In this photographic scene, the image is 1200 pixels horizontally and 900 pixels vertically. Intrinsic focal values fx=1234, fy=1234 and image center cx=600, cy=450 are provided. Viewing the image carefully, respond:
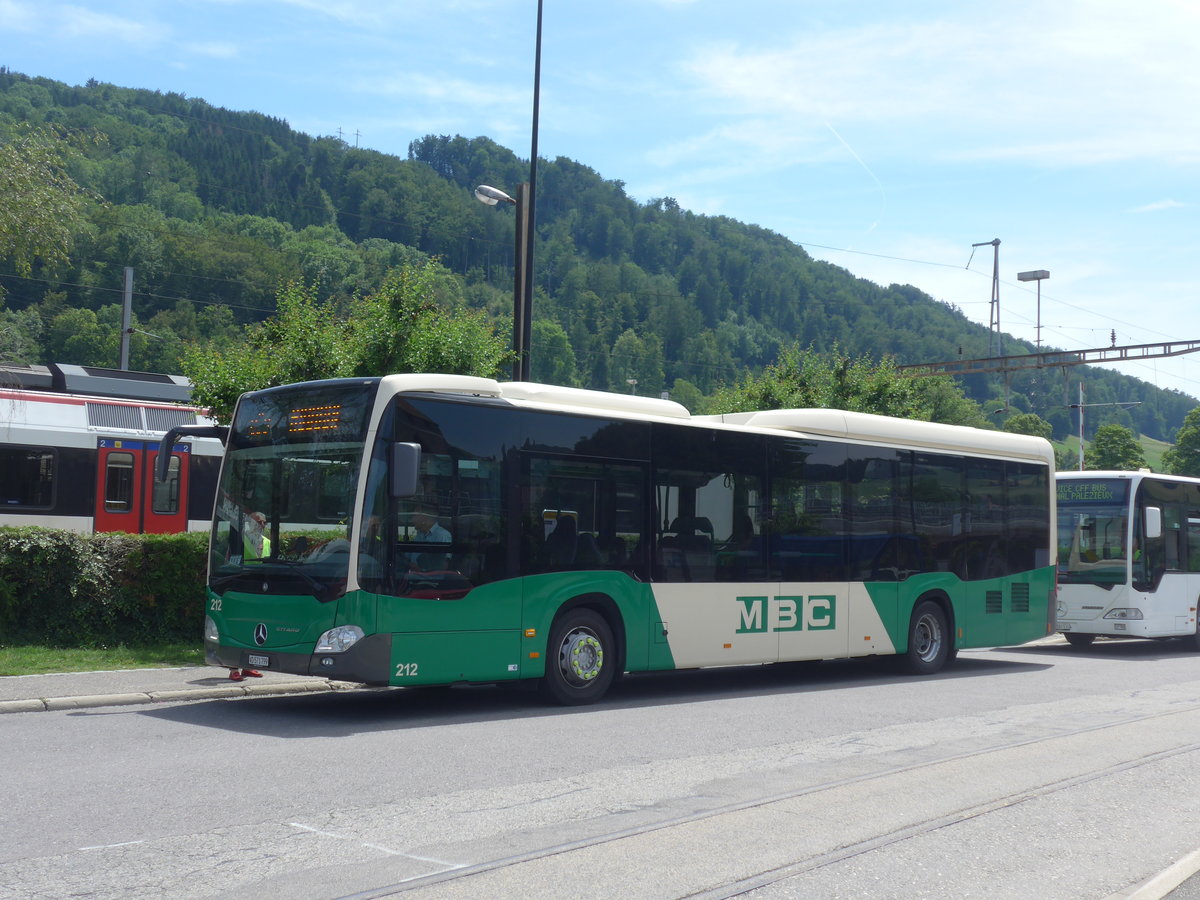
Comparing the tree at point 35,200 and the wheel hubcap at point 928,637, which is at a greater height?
the tree at point 35,200

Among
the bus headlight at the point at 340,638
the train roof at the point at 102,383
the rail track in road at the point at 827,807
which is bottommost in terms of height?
the rail track in road at the point at 827,807

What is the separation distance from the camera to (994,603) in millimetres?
17625

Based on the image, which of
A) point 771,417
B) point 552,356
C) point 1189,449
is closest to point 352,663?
point 771,417

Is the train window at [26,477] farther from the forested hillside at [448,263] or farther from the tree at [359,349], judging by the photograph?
the forested hillside at [448,263]

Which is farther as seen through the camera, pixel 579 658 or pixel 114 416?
pixel 114 416

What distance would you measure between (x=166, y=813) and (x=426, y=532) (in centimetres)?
435

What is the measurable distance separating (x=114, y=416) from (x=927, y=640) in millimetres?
16851

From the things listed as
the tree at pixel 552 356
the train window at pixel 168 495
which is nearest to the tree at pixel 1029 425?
the tree at pixel 552 356

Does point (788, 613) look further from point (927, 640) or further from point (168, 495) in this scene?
point (168, 495)

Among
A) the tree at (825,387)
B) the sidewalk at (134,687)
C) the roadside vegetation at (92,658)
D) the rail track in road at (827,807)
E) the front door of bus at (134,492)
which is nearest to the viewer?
the rail track in road at (827,807)

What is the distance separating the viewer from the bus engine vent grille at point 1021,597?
58.9 ft

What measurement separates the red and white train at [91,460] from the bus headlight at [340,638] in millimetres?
12999

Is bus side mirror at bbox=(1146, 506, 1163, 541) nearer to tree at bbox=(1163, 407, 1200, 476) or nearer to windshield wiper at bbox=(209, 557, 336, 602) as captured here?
windshield wiper at bbox=(209, 557, 336, 602)

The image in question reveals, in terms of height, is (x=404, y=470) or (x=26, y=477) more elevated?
(x=26, y=477)
